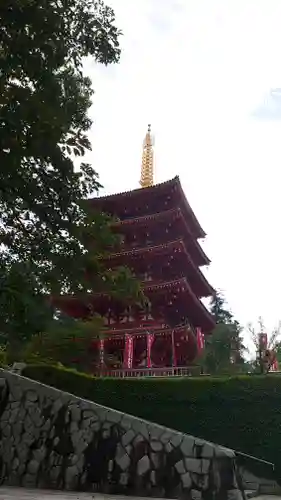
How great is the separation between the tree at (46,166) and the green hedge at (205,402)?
5.26m

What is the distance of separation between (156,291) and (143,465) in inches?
509

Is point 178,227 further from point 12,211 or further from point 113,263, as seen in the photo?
point 12,211

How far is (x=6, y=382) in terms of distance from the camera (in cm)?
873

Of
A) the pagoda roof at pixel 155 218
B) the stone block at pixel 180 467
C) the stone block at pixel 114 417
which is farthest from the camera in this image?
the pagoda roof at pixel 155 218

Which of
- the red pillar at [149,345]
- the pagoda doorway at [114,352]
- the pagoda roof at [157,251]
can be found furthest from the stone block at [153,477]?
the pagoda roof at [157,251]

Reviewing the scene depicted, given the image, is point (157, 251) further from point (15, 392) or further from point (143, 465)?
point (143, 465)

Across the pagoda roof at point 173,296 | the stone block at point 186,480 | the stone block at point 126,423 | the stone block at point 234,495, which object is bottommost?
the stone block at point 234,495

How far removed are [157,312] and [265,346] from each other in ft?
17.2

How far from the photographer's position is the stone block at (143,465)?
270 inches

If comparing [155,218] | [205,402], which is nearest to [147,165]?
[155,218]

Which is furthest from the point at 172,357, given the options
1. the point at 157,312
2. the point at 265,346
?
the point at 265,346

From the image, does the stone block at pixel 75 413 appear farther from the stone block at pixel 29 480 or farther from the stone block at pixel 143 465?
the stone block at pixel 143 465

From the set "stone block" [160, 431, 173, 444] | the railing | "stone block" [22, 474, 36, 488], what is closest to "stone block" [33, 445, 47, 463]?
"stone block" [22, 474, 36, 488]

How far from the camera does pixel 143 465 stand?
6.90m
